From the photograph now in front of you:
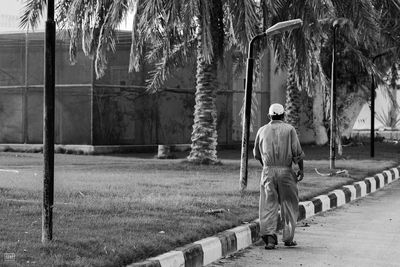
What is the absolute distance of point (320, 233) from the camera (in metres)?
9.02

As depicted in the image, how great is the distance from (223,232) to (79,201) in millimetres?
2626

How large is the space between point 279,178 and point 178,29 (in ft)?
31.4

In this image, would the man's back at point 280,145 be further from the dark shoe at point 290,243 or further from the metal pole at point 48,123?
the metal pole at point 48,123

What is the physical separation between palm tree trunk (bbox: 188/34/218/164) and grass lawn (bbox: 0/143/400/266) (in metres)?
0.48

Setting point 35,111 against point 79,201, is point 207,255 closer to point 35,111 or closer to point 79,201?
point 79,201

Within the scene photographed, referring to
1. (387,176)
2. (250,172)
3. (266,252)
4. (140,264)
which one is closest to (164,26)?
(250,172)

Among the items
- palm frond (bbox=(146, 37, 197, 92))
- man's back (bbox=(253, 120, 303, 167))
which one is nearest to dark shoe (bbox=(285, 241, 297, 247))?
man's back (bbox=(253, 120, 303, 167))

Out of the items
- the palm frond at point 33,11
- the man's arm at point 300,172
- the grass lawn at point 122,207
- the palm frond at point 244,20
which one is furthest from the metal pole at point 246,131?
the palm frond at point 33,11

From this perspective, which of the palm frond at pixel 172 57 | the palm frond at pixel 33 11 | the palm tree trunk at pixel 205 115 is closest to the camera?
the palm frond at pixel 33 11

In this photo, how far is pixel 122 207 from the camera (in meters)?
8.98

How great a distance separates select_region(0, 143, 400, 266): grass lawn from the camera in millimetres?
6109

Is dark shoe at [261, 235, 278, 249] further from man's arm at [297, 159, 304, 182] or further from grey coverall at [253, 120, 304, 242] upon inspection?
man's arm at [297, 159, 304, 182]

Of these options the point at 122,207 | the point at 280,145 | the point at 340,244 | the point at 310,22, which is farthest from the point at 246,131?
the point at 310,22

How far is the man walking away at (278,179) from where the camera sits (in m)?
7.66
